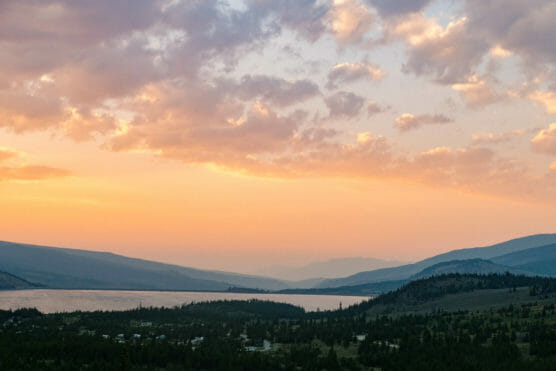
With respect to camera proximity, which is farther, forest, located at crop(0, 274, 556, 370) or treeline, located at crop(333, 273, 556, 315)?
treeline, located at crop(333, 273, 556, 315)

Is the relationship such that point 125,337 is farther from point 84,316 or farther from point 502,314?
point 502,314

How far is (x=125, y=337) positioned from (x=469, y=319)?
5606 cm

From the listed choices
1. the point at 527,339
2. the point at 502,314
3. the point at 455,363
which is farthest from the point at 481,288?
the point at 455,363

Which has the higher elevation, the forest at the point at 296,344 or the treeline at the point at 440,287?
the treeline at the point at 440,287

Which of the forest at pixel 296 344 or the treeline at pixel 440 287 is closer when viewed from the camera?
the forest at pixel 296 344

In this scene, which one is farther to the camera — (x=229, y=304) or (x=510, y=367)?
(x=229, y=304)

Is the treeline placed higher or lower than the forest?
higher

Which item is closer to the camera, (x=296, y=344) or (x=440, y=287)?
(x=296, y=344)

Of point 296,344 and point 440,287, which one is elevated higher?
point 440,287

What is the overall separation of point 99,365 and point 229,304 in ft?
400

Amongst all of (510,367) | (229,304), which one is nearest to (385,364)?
(510,367)

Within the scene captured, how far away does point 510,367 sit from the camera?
57.1 meters

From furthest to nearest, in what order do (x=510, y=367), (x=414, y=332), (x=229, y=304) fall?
(x=229, y=304) → (x=414, y=332) → (x=510, y=367)

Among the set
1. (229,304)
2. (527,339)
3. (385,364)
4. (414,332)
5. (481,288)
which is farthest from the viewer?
(229,304)
